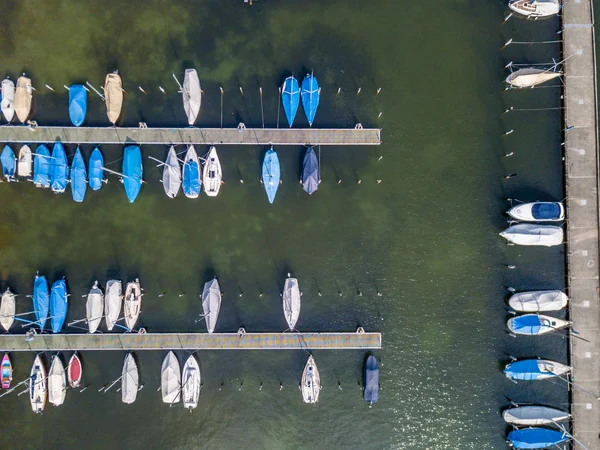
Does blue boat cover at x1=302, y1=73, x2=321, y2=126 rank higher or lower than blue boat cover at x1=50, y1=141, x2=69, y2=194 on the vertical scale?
higher

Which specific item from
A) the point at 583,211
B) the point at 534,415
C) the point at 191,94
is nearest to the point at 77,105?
the point at 191,94

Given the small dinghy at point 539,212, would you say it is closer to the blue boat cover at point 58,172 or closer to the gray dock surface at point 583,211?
the gray dock surface at point 583,211

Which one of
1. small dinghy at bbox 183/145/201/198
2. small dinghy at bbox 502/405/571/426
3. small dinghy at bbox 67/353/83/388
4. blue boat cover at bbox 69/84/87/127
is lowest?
small dinghy at bbox 502/405/571/426

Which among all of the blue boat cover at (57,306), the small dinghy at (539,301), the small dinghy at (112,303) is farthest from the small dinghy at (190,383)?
the small dinghy at (539,301)

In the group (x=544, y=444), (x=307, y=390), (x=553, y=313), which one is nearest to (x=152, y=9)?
(x=307, y=390)

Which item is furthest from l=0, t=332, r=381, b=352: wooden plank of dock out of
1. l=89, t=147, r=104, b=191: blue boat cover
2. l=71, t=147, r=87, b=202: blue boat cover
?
l=89, t=147, r=104, b=191: blue boat cover

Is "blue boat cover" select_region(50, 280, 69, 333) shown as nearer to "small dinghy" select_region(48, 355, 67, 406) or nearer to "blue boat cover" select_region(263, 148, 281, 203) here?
"small dinghy" select_region(48, 355, 67, 406)

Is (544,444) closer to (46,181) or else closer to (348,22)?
(348,22)
